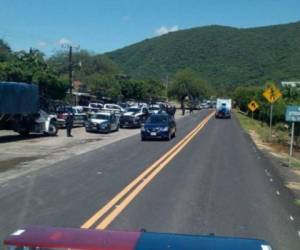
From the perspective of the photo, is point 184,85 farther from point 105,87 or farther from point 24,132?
point 24,132

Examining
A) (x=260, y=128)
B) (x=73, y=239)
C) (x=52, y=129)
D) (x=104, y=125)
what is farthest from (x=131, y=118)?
(x=73, y=239)

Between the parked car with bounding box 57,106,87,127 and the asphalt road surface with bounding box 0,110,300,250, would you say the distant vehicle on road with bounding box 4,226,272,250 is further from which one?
the parked car with bounding box 57,106,87,127

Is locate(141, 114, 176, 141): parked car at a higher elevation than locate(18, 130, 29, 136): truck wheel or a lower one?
higher

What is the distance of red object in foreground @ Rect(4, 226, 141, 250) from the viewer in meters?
3.54

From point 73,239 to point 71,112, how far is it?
121 ft

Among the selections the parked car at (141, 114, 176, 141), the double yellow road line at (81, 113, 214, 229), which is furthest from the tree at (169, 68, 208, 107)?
the double yellow road line at (81, 113, 214, 229)

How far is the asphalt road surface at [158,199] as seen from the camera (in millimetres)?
9336

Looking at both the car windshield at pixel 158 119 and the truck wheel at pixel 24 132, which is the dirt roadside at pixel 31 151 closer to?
the truck wheel at pixel 24 132

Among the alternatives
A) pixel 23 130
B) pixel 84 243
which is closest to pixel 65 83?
pixel 23 130

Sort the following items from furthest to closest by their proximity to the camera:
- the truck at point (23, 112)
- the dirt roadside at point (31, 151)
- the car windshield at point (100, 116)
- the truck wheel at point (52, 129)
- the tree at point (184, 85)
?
1. the tree at point (184, 85)
2. the car windshield at point (100, 116)
3. the truck wheel at point (52, 129)
4. the truck at point (23, 112)
5. the dirt roadside at point (31, 151)

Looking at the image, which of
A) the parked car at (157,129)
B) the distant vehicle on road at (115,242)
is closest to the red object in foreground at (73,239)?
the distant vehicle on road at (115,242)

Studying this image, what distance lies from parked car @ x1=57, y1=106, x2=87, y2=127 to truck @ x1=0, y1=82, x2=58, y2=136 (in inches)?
236

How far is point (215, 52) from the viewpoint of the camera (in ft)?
537

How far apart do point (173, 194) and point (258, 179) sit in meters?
4.16
